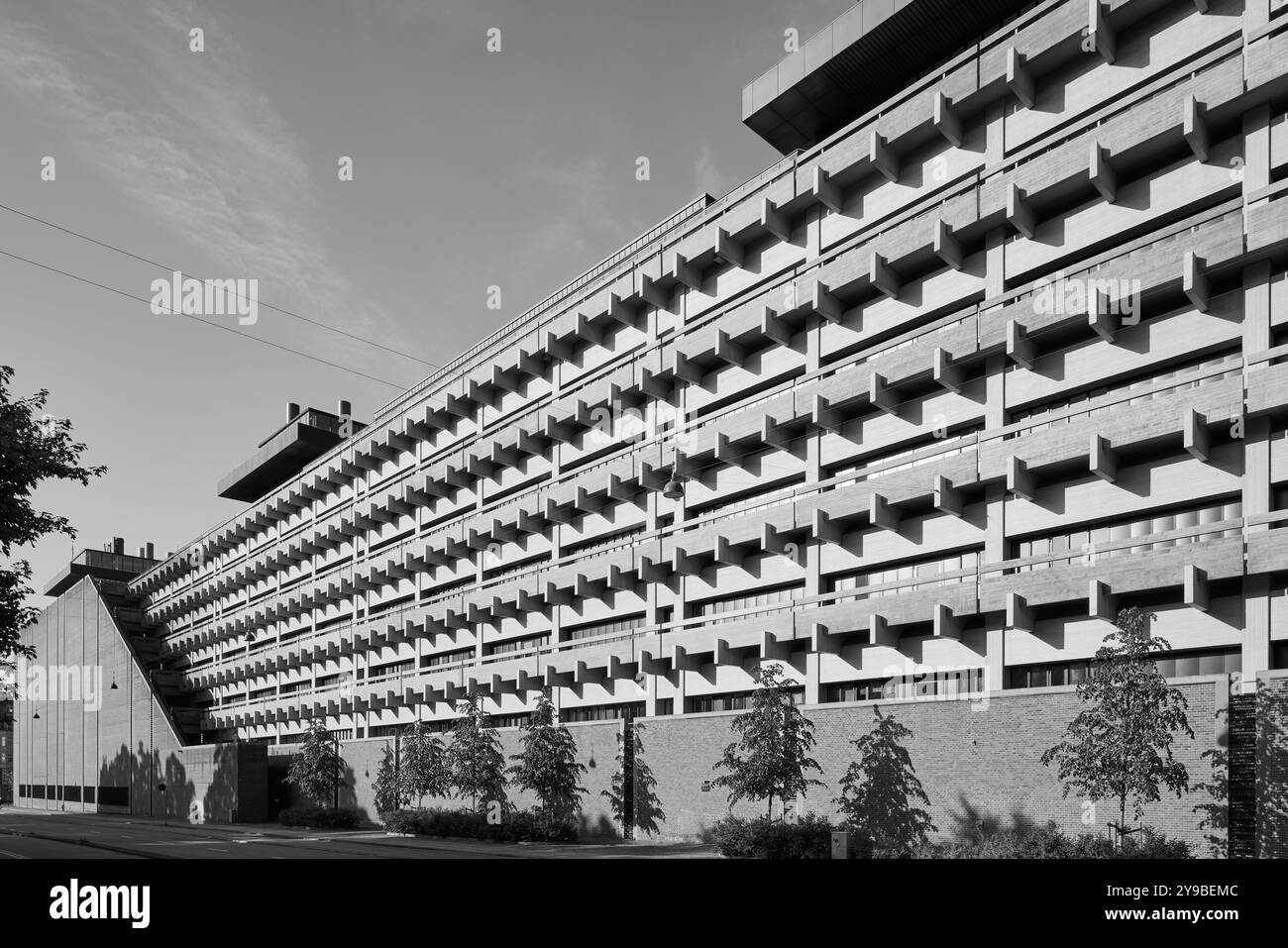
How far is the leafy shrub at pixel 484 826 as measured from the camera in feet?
152

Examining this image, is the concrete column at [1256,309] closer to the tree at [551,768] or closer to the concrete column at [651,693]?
the concrete column at [651,693]

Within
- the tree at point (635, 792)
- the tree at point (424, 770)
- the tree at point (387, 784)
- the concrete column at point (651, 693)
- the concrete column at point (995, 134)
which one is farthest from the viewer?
the tree at point (387, 784)

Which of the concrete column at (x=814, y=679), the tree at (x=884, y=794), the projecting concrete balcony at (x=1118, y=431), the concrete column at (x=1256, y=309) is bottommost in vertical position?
the tree at (x=884, y=794)

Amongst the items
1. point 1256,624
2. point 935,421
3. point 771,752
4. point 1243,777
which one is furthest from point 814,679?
point 1243,777

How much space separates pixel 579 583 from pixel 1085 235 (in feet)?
93.6

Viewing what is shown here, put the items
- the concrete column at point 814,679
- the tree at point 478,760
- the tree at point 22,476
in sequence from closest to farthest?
the tree at point 22,476 < the concrete column at point 814,679 < the tree at point 478,760

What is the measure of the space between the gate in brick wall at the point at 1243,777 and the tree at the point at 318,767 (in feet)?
187

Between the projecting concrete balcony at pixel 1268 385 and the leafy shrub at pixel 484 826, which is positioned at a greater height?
the projecting concrete balcony at pixel 1268 385

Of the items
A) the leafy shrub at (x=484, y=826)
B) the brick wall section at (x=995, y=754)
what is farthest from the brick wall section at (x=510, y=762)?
the brick wall section at (x=995, y=754)

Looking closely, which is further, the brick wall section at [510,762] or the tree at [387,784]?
the tree at [387,784]

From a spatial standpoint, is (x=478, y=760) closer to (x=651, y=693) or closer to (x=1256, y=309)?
(x=651, y=693)

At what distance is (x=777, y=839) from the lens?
112 feet
